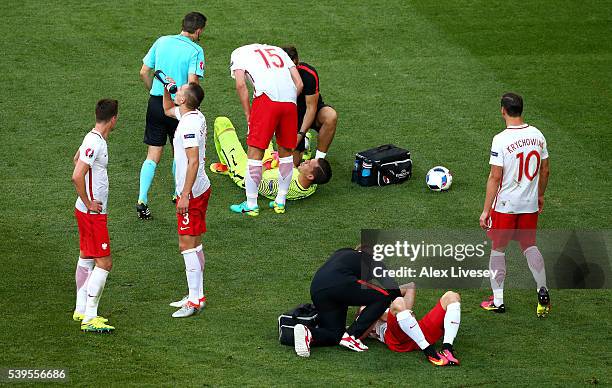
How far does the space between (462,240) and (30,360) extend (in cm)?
490

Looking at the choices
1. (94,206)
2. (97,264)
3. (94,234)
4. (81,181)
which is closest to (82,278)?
(97,264)

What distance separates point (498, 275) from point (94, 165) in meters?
3.81

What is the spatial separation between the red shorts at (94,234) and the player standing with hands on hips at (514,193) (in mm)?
3360

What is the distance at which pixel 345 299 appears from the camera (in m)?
9.23

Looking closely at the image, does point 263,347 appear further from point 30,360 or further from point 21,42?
point 21,42

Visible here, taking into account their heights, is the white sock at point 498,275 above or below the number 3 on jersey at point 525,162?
below

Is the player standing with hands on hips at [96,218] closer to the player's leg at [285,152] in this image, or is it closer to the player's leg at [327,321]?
the player's leg at [327,321]

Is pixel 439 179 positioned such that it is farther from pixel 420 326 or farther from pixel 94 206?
pixel 94 206

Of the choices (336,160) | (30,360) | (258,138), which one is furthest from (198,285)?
(336,160)

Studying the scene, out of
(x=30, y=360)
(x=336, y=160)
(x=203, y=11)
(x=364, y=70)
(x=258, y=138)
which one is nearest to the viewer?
(x=30, y=360)

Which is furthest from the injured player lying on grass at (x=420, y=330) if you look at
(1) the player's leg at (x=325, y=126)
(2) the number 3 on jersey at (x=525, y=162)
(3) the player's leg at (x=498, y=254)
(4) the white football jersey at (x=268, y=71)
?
(1) the player's leg at (x=325, y=126)

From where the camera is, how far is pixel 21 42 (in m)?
17.2

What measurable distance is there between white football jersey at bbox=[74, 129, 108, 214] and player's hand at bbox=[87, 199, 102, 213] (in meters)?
0.06

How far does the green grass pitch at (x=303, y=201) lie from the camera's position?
9070 millimetres
